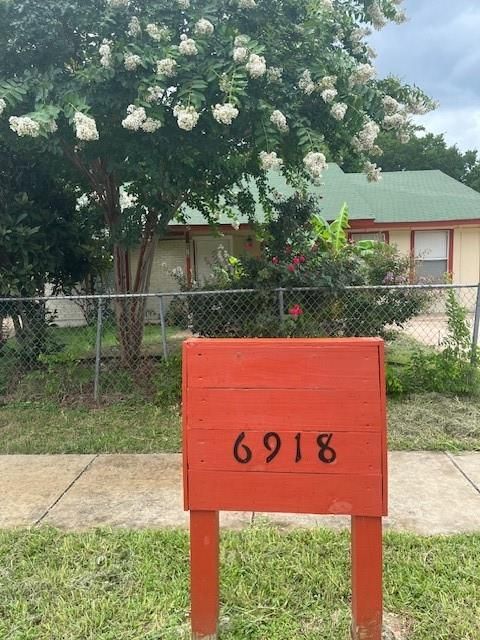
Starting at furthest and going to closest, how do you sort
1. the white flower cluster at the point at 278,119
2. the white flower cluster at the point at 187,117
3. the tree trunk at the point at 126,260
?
1. the tree trunk at the point at 126,260
2. the white flower cluster at the point at 278,119
3. the white flower cluster at the point at 187,117

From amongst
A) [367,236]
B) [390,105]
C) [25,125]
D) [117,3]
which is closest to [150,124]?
[25,125]

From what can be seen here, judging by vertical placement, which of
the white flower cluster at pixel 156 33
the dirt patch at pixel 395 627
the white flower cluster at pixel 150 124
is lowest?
the dirt patch at pixel 395 627

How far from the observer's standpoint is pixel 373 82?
18.9 ft

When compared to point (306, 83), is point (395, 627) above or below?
below

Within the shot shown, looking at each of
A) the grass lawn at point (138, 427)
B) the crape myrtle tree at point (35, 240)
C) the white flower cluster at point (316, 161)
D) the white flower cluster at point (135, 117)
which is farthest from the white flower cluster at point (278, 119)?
the grass lawn at point (138, 427)

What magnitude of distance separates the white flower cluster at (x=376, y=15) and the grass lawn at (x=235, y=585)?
196 inches

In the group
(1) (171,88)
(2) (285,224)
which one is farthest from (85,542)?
(2) (285,224)

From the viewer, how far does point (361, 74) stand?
5062mm

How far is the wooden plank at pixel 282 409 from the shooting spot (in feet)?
6.95

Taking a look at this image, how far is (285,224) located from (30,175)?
329 cm

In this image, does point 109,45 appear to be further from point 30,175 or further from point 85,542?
point 85,542

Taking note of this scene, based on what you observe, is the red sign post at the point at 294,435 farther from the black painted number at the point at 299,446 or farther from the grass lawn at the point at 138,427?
the grass lawn at the point at 138,427

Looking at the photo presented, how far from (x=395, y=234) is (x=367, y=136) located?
31.6 ft

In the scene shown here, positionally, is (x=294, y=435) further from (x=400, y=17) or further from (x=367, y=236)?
(x=367, y=236)
